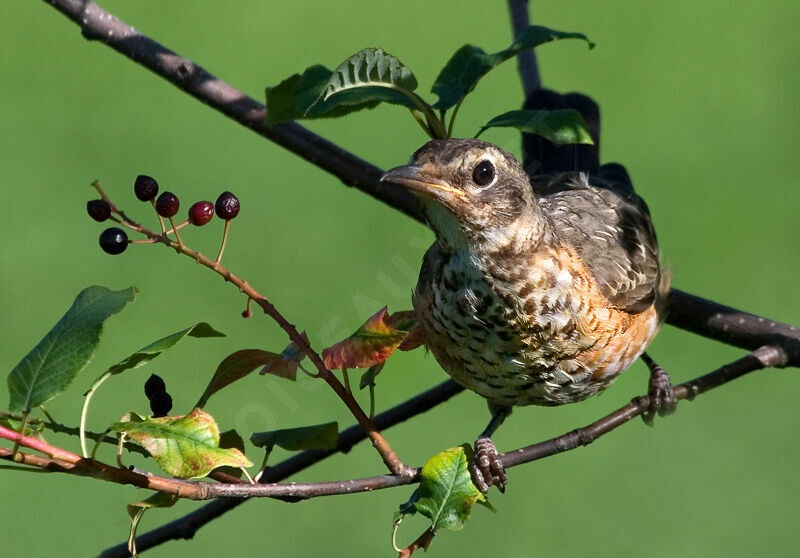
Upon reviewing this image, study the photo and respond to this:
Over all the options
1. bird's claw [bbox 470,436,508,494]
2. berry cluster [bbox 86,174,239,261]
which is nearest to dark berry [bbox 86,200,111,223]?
berry cluster [bbox 86,174,239,261]

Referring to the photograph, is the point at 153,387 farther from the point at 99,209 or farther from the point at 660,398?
the point at 660,398

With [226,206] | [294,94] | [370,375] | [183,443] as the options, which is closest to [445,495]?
[370,375]

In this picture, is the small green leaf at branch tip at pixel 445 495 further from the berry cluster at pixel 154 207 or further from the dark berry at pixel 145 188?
the dark berry at pixel 145 188

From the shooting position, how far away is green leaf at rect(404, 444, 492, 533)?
2.18 meters

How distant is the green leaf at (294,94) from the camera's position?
2.71 m

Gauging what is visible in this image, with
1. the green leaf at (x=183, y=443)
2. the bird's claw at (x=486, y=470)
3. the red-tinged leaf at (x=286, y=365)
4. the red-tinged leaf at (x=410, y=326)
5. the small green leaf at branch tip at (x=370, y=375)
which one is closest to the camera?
the green leaf at (x=183, y=443)

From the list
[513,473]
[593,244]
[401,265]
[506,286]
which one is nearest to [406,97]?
[506,286]

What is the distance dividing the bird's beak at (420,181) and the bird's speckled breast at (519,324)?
30 cm

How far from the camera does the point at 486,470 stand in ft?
10.0

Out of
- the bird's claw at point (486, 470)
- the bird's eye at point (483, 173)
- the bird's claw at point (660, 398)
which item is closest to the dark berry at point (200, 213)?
the bird's eye at point (483, 173)

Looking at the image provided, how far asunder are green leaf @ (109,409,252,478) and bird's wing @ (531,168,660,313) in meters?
1.51

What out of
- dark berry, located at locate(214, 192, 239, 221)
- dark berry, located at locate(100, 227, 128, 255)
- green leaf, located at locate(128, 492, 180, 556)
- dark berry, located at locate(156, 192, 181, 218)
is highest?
dark berry, located at locate(214, 192, 239, 221)

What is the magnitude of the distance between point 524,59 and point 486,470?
174 centimetres

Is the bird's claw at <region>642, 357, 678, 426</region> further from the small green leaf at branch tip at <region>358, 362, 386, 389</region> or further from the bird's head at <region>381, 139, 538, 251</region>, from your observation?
the small green leaf at branch tip at <region>358, 362, 386, 389</region>
